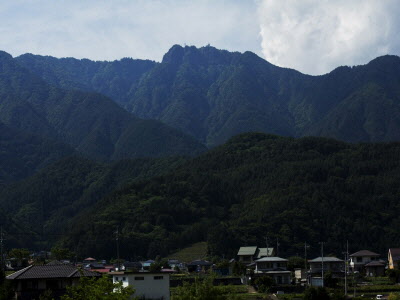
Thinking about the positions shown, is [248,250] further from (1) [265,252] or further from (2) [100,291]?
(2) [100,291]

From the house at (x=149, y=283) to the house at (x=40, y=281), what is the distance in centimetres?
309

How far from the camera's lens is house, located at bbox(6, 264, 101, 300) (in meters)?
56.7

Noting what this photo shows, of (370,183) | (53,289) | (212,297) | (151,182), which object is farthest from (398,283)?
(151,182)

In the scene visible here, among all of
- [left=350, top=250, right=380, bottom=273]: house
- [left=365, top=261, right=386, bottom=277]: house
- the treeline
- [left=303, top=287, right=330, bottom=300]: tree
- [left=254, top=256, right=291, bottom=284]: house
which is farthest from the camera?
the treeline

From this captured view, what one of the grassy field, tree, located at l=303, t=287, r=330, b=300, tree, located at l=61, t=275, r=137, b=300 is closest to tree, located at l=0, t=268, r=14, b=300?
tree, located at l=61, t=275, r=137, b=300

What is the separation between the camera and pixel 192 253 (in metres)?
145

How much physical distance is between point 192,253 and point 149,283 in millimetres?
88612

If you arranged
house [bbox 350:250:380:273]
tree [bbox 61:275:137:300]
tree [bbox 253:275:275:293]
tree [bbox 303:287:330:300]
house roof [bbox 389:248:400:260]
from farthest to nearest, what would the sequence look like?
1. house [bbox 350:250:380:273]
2. house roof [bbox 389:248:400:260]
3. tree [bbox 253:275:275:293]
4. tree [bbox 303:287:330:300]
5. tree [bbox 61:275:137:300]

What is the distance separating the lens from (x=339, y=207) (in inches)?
6511

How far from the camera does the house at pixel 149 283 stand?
185 feet

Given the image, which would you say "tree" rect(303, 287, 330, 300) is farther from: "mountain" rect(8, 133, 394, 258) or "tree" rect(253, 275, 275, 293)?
"mountain" rect(8, 133, 394, 258)

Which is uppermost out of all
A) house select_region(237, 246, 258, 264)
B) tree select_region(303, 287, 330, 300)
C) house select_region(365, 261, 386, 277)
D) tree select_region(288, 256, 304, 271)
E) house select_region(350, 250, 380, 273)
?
house select_region(237, 246, 258, 264)

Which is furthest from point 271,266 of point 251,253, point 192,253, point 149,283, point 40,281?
point 40,281

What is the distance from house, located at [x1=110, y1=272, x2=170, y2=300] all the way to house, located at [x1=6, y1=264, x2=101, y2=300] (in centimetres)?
309
